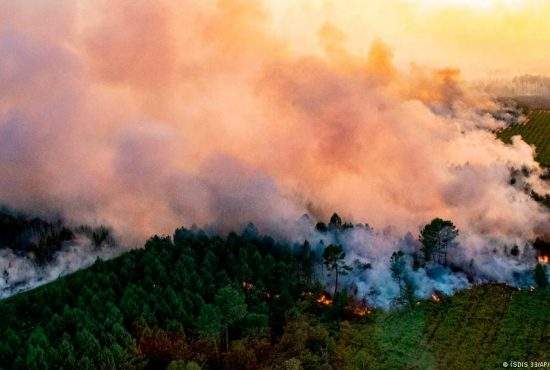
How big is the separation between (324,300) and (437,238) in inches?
1526

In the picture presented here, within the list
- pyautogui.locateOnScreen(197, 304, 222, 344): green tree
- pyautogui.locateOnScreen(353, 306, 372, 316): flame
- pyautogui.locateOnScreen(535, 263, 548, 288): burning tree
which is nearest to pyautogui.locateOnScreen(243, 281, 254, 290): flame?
pyautogui.locateOnScreen(353, 306, 372, 316): flame

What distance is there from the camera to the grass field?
111438 mm

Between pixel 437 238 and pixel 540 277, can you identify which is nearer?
pixel 540 277

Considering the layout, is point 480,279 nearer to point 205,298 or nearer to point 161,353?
point 205,298

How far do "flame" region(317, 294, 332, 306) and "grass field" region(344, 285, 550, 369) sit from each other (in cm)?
1176

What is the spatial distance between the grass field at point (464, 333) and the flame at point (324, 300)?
11.8 metres

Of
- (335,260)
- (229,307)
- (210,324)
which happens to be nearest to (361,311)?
(335,260)

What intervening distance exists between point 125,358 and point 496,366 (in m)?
61.4

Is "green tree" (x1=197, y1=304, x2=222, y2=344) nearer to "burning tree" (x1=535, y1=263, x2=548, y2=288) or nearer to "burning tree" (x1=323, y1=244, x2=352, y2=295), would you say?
"burning tree" (x1=323, y1=244, x2=352, y2=295)

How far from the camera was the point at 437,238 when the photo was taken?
162625mm

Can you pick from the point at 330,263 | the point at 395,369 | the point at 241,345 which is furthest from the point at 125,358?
the point at 330,263

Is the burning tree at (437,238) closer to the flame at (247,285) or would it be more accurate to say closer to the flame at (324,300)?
the flame at (324,300)

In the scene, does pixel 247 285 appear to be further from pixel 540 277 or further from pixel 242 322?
pixel 540 277

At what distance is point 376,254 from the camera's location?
164m
